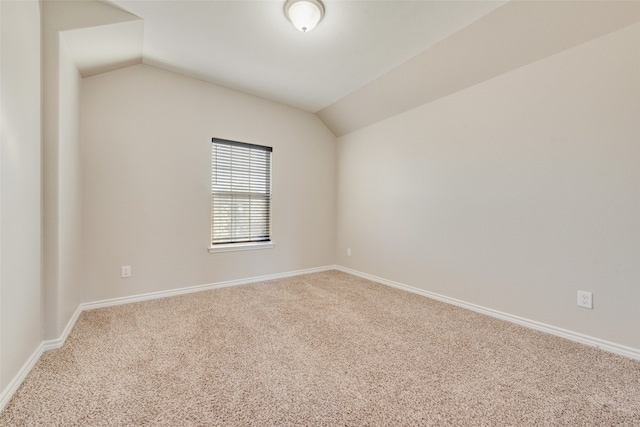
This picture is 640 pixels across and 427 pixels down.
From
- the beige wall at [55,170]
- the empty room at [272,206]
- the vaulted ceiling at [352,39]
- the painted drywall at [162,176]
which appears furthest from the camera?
the painted drywall at [162,176]

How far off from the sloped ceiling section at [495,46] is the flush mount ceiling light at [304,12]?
113cm

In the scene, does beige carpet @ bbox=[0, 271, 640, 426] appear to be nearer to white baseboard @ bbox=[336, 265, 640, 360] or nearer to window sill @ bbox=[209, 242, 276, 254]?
white baseboard @ bbox=[336, 265, 640, 360]

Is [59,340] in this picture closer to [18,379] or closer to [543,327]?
[18,379]

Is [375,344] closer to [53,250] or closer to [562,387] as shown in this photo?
[562,387]

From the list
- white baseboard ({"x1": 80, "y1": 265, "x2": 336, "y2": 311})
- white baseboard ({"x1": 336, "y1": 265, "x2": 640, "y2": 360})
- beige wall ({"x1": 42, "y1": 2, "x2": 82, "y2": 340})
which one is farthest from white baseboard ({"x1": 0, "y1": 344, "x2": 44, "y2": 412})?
white baseboard ({"x1": 336, "y1": 265, "x2": 640, "y2": 360})

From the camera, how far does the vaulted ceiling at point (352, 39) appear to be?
1.92 meters

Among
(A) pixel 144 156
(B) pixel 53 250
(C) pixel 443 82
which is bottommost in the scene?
(B) pixel 53 250

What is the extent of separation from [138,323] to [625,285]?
146 inches

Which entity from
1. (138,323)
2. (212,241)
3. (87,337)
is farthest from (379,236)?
(87,337)

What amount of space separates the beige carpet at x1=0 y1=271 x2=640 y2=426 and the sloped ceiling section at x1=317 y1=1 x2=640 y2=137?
2.26 m

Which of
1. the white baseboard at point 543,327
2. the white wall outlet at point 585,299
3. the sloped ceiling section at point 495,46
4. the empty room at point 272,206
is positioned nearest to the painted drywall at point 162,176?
the empty room at point 272,206

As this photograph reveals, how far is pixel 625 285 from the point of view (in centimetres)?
183

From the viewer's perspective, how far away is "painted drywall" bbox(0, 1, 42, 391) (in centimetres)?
132

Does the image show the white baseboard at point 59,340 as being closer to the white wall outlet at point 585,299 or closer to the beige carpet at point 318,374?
the beige carpet at point 318,374
